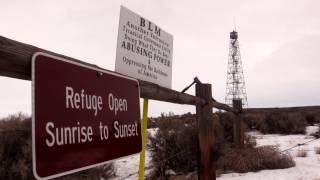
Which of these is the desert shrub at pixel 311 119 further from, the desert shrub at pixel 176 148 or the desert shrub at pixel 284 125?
the desert shrub at pixel 176 148

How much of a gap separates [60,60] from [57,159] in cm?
41

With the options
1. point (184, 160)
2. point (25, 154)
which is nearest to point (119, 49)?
point (25, 154)

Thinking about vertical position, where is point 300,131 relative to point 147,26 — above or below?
below

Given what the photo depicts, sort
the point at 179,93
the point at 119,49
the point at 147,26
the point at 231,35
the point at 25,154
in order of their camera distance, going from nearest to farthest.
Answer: the point at 119,49 < the point at 147,26 < the point at 179,93 < the point at 25,154 < the point at 231,35

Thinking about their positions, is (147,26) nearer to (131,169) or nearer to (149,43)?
(149,43)

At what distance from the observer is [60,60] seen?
1.60 m

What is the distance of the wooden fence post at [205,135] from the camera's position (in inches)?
179

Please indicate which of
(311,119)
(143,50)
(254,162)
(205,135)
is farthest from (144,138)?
(311,119)

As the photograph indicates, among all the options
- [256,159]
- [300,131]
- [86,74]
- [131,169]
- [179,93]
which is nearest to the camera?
[86,74]

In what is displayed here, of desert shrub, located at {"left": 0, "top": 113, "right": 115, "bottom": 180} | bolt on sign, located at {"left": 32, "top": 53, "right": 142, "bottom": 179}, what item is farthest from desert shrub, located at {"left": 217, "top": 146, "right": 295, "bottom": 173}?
bolt on sign, located at {"left": 32, "top": 53, "right": 142, "bottom": 179}

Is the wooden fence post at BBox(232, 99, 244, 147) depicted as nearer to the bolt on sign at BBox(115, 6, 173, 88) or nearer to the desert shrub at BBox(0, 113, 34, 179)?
the desert shrub at BBox(0, 113, 34, 179)

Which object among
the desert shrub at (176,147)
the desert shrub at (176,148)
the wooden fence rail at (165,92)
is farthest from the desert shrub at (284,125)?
the wooden fence rail at (165,92)

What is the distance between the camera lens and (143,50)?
277 centimetres

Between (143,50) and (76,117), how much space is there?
121 cm
